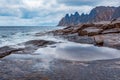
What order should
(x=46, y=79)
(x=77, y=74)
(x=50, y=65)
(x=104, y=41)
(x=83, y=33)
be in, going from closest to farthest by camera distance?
1. (x=46, y=79)
2. (x=77, y=74)
3. (x=50, y=65)
4. (x=104, y=41)
5. (x=83, y=33)

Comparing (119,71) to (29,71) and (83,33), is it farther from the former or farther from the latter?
(83,33)

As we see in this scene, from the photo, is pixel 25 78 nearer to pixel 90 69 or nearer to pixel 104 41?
pixel 90 69

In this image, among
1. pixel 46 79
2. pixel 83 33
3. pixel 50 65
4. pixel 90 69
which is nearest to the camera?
pixel 46 79

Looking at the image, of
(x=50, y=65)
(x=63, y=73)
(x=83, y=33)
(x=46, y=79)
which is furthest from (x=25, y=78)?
(x=83, y=33)

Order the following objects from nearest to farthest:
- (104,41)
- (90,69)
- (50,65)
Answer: (90,69) < (50,65) < (104,41)

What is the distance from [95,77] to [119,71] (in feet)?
4.56

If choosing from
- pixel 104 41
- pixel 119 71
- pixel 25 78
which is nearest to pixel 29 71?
pixel 25 78

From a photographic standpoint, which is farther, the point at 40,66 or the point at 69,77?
the point at 40,66

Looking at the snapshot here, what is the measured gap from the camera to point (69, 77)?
8617mm

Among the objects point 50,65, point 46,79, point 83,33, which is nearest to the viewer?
point 46,79

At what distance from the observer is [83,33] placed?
1170 inches

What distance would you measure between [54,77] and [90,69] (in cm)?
206

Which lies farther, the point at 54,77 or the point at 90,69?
the point at 90,69

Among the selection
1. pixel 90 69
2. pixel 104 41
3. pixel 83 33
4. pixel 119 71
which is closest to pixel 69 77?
pixel 90 69
